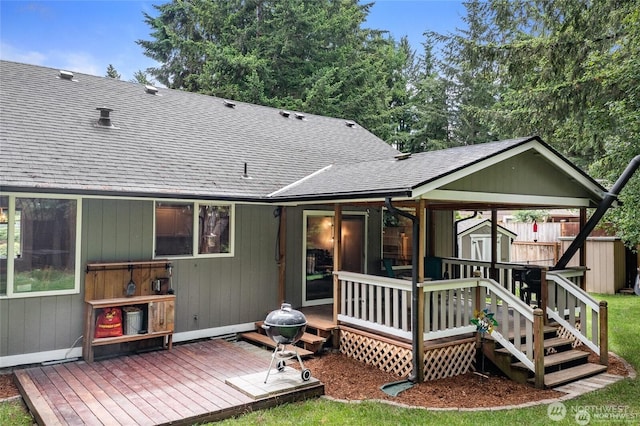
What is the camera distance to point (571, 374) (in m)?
5.95

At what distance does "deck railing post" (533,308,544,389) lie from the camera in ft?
18.3

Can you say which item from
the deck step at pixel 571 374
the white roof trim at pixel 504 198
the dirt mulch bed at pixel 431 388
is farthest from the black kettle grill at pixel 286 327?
the deck step at pixel 571 374

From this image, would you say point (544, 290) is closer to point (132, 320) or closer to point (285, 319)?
point (285, 319)

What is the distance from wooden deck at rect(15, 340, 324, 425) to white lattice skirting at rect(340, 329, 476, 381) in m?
1.33

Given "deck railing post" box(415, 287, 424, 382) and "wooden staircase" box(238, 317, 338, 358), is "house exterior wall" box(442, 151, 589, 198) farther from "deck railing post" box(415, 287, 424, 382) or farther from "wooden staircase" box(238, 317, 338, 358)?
"wooden staircase" box(238, 317, 338, 358)

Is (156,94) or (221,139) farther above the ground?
(156,94)

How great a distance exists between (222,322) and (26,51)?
7.18 meters

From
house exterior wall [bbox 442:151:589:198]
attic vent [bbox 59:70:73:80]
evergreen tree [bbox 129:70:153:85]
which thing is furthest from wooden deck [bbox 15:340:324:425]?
evergreen tree [bbox 129:70:153:85]

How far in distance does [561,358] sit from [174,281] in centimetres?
575

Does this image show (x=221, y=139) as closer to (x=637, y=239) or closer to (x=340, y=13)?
(x=637, y=239)

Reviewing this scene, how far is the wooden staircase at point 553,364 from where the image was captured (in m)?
5.84

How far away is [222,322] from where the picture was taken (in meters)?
7.32

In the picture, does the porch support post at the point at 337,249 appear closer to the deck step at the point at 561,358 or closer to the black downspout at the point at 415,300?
the black downspout at the point at 415,300

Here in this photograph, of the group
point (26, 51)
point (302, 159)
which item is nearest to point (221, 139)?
point (302, 159)
